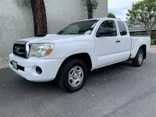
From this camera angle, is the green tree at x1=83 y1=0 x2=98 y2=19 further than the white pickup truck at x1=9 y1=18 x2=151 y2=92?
Yes

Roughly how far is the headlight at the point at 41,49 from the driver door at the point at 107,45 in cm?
135

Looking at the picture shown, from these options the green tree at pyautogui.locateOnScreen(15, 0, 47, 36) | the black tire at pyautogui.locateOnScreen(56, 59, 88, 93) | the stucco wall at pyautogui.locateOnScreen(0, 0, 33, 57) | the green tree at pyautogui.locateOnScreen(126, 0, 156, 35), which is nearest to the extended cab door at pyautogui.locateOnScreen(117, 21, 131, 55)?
the black tire at pyautogui.locateOnScreen(56, 59, 88, 93)

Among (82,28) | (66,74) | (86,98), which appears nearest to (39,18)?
(82,28)

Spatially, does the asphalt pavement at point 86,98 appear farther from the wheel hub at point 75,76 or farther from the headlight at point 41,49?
the headlight at point 41,49

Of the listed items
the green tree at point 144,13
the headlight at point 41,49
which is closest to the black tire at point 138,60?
the headlight at point 41,49

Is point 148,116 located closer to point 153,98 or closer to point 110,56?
point 153,98

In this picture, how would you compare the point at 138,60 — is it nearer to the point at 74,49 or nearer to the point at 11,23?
the point at 74,49

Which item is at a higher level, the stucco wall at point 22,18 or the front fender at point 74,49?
the stucco wall at point 22,18

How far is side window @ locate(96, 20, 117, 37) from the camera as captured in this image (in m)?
4.05

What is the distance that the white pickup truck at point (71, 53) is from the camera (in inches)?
125

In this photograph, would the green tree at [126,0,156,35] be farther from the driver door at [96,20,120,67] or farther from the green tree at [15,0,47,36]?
the driver door at [96,20,120,67]

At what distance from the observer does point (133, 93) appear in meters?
3.54

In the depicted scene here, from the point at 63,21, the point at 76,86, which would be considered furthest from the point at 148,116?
the point at 63,21

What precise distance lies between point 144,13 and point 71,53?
18.9 m
